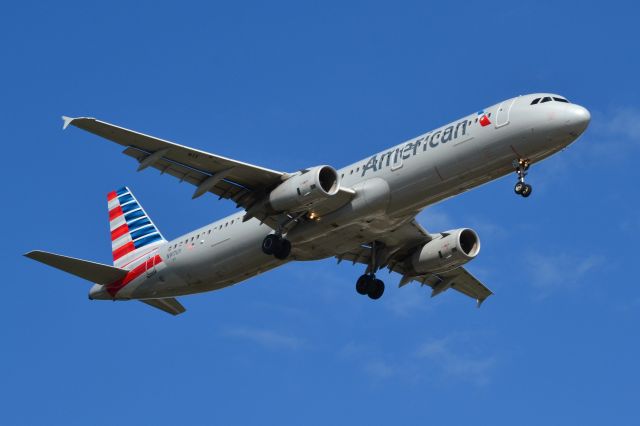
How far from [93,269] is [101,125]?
10680 mm

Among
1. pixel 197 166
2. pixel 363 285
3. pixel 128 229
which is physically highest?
pixel 128 229

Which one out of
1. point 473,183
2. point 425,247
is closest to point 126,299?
point 425,247

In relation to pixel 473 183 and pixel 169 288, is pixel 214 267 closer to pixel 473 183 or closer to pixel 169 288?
pixel 169 288

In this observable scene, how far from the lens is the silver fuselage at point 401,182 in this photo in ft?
138

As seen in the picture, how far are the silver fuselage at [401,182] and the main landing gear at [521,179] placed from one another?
0.24 meters

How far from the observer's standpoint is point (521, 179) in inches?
1663

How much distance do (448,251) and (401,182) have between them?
6.92 m

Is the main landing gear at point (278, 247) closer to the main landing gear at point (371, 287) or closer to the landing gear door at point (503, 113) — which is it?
the main landing gear at point (371, 287)

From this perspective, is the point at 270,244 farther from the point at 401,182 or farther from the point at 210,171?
the point at 401,182

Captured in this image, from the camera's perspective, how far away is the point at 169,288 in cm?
5103

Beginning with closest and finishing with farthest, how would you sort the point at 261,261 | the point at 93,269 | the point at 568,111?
the point at 568,111 → the point at 261,261 → the point at 93,269

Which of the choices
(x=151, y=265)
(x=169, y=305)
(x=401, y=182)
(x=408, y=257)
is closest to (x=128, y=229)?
(x=169, y=305)

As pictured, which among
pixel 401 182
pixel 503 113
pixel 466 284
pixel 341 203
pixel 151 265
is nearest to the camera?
pixel 503 113

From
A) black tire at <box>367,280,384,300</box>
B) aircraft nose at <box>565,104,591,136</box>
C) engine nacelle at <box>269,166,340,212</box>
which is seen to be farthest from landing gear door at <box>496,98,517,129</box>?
black tire at <box>367,280,384,300</box>
